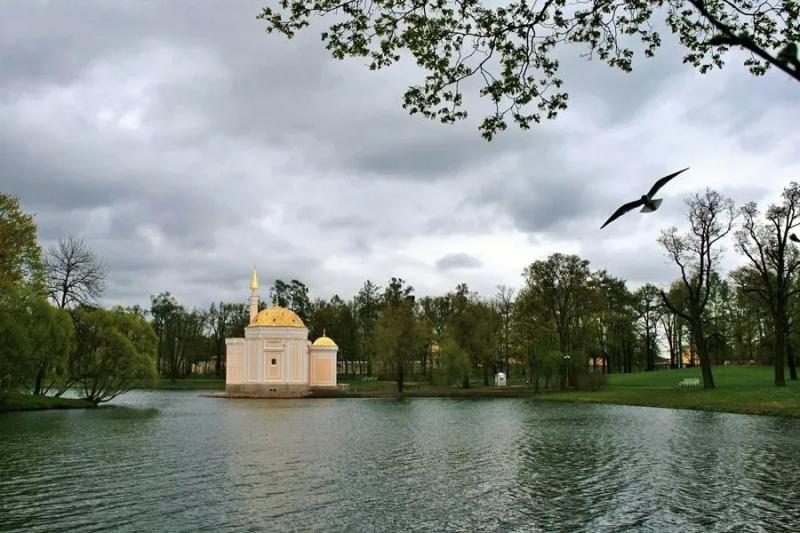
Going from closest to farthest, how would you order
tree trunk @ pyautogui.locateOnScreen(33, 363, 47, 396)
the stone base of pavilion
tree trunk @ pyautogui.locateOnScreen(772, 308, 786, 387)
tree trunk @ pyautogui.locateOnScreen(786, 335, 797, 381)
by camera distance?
tree trunk @ pyautogui.locateOnScreen(772, 308, 786, 387), tree trunk @ pyautogui.locateOnScreen(33, 363, 47, 396), tree trunk @ pyautogui.locateOnScreen(786, 335, 797, 381), the stone base of pavilion

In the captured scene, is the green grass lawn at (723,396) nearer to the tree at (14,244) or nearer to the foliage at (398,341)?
the foliage at (398,341)

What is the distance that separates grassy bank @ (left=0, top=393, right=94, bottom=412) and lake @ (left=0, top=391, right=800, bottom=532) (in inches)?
511

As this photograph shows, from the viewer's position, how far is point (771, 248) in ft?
125

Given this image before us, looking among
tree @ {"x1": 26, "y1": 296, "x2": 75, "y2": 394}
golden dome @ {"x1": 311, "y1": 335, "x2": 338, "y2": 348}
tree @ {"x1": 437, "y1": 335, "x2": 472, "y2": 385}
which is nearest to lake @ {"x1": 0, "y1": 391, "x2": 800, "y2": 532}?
tree @ {"x1": 26, "y1": 296, "x2": 75, "y2": 394}

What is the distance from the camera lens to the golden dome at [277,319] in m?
77.9

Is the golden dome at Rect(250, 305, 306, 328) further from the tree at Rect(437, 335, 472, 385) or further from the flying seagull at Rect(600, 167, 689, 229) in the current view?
the flying seagull at Rect(600, 167, 689, 229)

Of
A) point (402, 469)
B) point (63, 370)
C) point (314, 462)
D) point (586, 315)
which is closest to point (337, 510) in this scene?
point (402, 469)

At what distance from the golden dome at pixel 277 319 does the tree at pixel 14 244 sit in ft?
133

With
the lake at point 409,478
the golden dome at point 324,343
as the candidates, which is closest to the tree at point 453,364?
the golden dome at point 324,343

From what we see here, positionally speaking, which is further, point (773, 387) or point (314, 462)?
point (773, 387)

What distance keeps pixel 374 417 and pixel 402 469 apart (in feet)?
64.8

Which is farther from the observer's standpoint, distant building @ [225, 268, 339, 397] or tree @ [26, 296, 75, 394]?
distant building @ [225, 268, 339, 397]

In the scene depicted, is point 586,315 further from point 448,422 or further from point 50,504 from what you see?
point 50,504

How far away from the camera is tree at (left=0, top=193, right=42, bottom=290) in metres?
33.7
